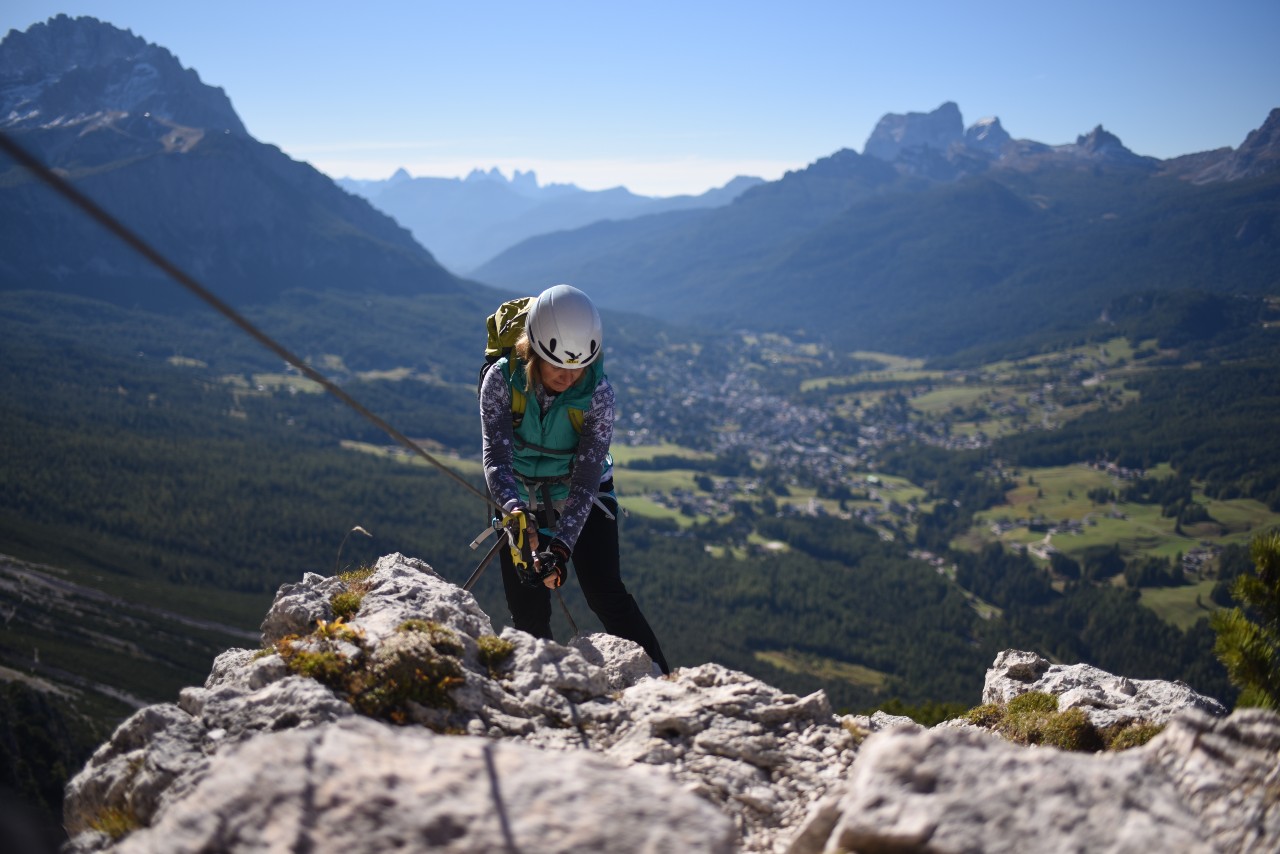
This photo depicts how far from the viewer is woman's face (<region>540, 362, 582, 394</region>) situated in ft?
24.2

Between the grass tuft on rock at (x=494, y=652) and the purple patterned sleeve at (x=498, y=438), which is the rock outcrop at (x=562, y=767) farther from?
the purple patterned sleeve at (x=498, y=438)

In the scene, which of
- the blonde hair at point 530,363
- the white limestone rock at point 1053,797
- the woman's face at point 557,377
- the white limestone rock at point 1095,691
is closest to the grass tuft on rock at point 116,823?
the white limestone rock at point 1053,797

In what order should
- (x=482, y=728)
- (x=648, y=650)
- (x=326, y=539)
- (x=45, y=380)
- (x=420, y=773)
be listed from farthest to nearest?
(x=45, y=380) → (x=326, y=539) → (x=648, y=650) → (x=482, y=728) → (x=420, y=773)

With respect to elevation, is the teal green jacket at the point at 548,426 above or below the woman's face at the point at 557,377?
below

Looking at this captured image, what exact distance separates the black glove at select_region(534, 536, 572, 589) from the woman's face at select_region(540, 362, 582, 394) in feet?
4.60

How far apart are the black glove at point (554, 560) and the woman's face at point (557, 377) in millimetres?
1403

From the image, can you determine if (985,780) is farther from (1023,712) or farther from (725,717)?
(1023,712)

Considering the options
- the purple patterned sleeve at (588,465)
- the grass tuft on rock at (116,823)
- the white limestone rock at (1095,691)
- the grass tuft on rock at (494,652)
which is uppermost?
the purple patterned sleeve at (588,465)

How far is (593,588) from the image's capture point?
26.2ft

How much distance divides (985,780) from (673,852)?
5.47 ft

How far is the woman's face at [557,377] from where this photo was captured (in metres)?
7.36

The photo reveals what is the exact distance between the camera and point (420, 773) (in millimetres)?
3740

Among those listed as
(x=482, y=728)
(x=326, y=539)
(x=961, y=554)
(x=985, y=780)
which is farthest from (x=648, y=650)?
(x=961, y=554)

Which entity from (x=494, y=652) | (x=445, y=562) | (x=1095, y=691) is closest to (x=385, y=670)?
(x=494, y=652)
